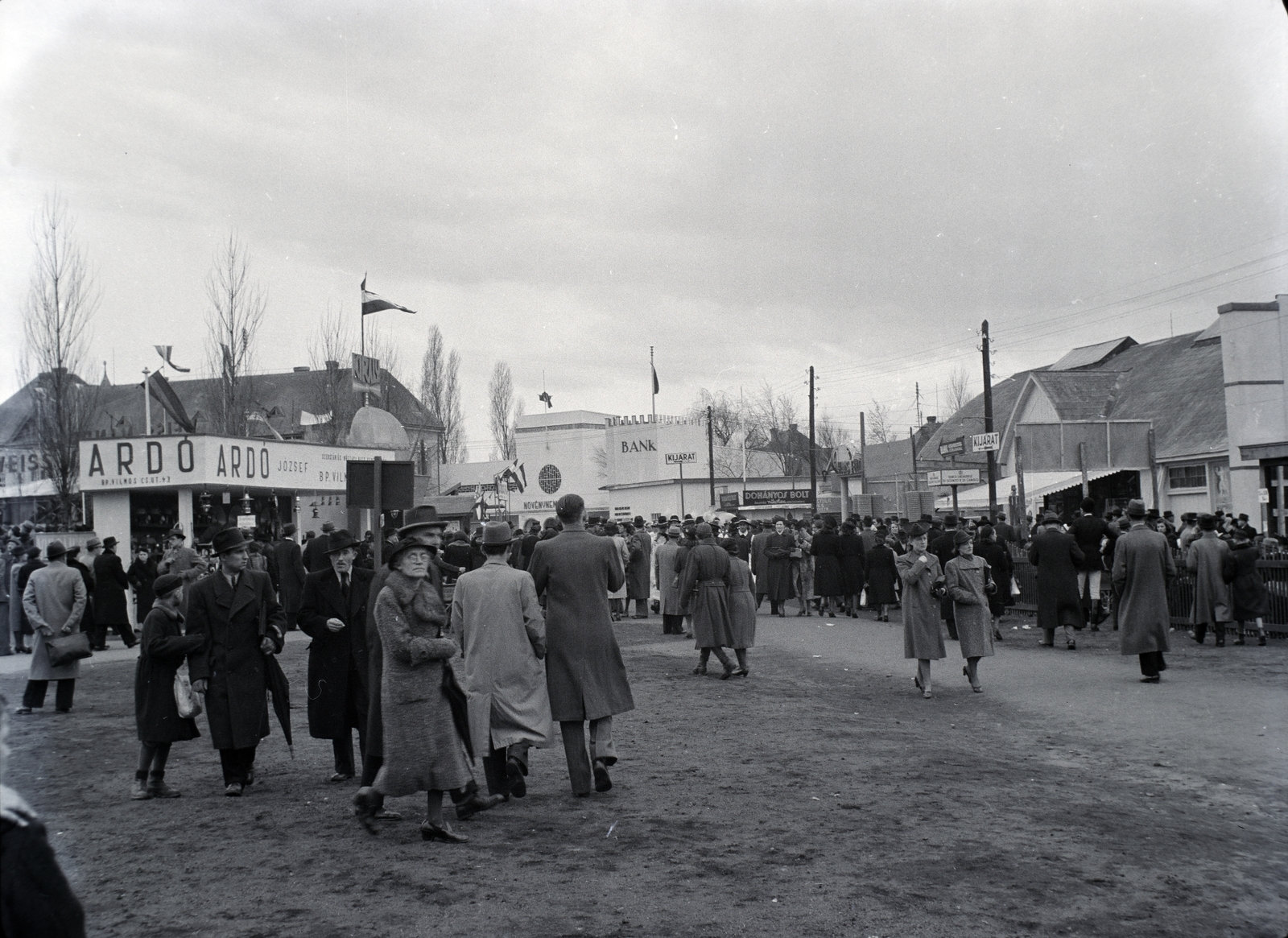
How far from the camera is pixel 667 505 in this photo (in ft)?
215

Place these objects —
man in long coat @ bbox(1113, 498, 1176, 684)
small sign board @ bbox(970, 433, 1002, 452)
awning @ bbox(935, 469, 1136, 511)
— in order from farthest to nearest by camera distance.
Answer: awning @ bbox(935, 469, 1136, 511) → small sign board @ bbox(970, 433, 1002, 452) → man in long coat @ bbox(1113, 498, 1176, 684)

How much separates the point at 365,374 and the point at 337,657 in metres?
29.5

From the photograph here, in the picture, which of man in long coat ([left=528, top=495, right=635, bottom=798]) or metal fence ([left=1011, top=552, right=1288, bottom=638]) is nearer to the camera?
man in long coat ([left=528, top=495, right=635, bottom=798])

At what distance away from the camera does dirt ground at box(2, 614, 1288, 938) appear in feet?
16.0

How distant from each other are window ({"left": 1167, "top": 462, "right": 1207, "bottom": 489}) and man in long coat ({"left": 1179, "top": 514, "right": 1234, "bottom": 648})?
17163mm

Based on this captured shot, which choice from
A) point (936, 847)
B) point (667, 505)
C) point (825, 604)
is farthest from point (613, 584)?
point (667, 505)

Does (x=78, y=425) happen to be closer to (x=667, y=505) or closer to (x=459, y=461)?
(x=667, y=505)

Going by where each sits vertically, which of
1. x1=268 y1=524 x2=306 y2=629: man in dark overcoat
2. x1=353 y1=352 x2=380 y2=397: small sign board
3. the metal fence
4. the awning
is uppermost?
x1=353 y1=352 x2=380 y2=397: small sign board

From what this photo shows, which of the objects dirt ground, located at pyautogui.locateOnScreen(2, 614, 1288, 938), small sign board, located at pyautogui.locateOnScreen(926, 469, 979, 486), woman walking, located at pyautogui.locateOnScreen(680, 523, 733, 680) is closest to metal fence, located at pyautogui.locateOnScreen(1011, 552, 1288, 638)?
dirt ground, located at pyautogui.locateOnScreen(2, 614, 1288, 938)

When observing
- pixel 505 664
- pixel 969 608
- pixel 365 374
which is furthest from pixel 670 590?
pixel 365 374

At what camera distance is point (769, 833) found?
623 centimetres

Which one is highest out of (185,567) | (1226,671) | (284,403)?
(284,403)

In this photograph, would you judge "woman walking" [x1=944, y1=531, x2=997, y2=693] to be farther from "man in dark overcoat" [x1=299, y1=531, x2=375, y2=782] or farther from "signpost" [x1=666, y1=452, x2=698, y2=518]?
"signpost" [x1=666, y1=452, x2=698, y2=518]

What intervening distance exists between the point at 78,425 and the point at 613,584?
77.2 feet
